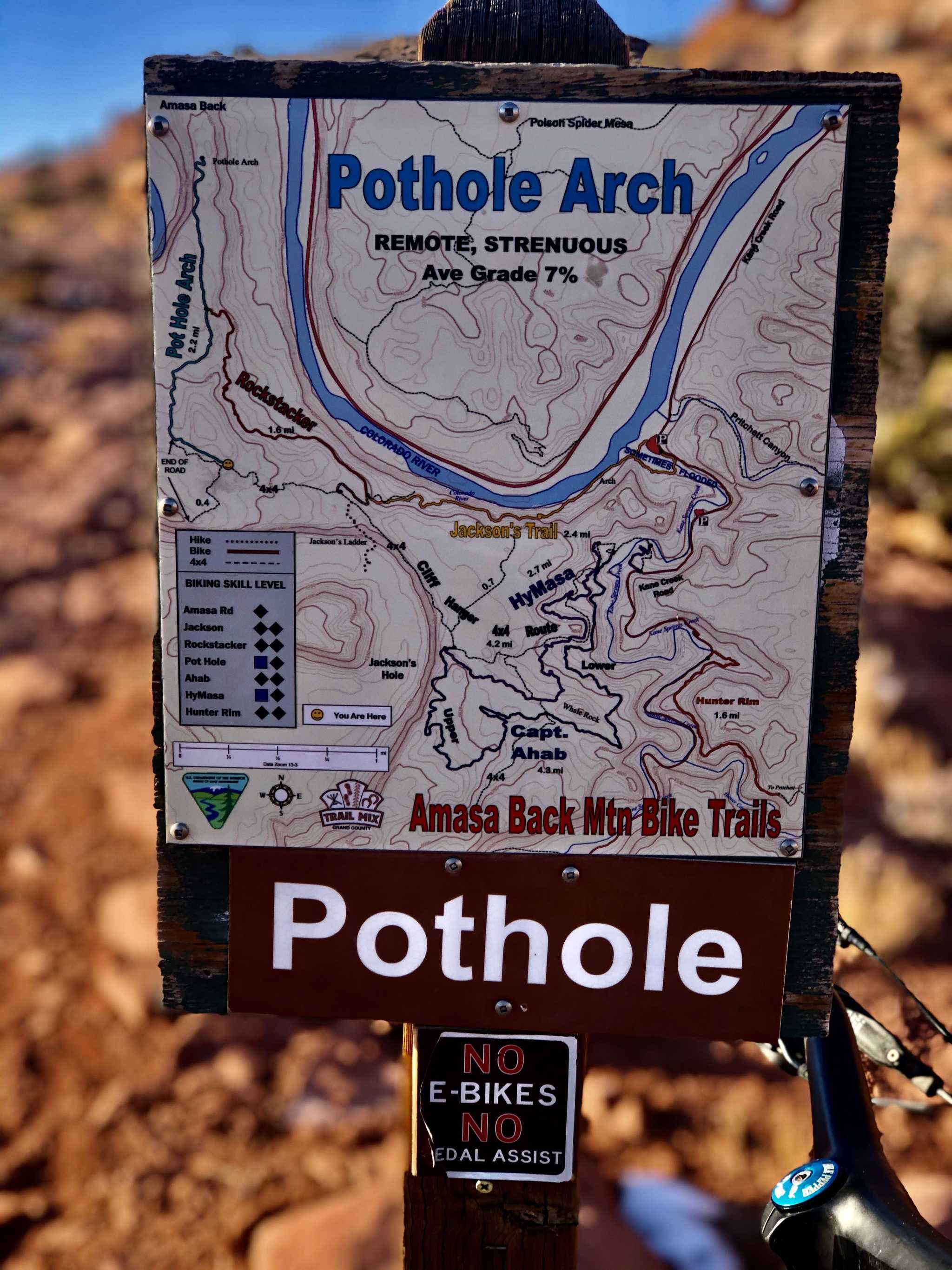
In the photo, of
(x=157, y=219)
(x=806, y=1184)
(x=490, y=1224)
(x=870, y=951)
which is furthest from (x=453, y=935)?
(x=157, y=219)

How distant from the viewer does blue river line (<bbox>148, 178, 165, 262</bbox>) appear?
4.99 ft

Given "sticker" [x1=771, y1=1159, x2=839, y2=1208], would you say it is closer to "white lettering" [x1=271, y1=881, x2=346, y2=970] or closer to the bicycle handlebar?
the bicycle handlebar

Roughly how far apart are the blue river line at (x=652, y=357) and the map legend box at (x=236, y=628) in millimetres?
249

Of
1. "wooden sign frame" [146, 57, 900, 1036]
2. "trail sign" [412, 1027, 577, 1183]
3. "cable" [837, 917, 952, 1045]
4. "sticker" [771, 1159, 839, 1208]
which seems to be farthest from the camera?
"cable" [837, 917, 952, 1045]

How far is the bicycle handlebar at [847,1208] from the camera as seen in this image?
151cm

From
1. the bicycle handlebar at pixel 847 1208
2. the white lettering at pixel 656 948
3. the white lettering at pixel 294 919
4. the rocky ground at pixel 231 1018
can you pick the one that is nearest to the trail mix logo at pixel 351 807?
the white lettering at pixel 294 919

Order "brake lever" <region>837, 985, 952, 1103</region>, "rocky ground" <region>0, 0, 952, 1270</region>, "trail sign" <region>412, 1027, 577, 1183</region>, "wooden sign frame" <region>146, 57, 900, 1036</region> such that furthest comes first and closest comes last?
1. "rocky ground" <region>0, 0, 952, 1270</region>
2. "brake lever" <region>837, 985, 952, 1103</region>
3. "trail sign" <region>412, 1027, 577, 1183</region>
4. "wooden sign frame" <region>146, 57, 900, 1036</region>

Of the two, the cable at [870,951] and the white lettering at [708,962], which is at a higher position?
the white lettering at [708,962]

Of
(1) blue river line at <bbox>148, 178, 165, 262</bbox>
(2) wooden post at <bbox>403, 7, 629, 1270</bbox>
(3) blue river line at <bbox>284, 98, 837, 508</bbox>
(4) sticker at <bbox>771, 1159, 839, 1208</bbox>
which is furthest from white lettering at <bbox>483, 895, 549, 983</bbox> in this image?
(1) blue river line at <bbox>148, 178, 165, 262</bbox>

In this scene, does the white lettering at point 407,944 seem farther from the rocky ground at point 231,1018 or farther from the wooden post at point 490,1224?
the rocky ground at point 231,1018

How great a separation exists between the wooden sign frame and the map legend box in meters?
0.08

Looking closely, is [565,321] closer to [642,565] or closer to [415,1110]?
[642,565]

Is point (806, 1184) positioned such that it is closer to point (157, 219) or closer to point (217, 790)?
point (217, 790)

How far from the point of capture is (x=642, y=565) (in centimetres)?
159
